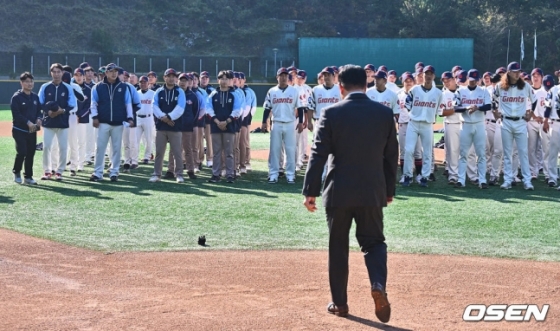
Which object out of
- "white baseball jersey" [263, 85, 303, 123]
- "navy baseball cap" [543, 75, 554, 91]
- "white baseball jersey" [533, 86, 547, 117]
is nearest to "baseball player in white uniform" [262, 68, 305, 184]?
"white baseball jersey" [263, 85, 303, 123]

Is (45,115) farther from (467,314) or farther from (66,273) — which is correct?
(467,314)

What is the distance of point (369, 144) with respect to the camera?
5.87 meters

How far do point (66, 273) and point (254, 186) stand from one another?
691 cm

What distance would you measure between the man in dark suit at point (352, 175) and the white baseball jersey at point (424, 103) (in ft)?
26.3

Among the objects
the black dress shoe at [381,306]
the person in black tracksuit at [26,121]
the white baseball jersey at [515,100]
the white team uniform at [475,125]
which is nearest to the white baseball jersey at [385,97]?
the white team uniform at [475,125]

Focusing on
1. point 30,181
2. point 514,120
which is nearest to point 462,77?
point 514,120

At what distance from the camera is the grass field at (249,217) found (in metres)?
9.12

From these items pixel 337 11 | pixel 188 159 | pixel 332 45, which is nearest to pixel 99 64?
pixel 332 45

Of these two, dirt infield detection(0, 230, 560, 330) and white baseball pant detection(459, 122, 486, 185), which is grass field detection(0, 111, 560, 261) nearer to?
white baseball pant detection(459, 122, 486, 185)

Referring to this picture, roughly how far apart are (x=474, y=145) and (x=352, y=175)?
8.59 metres

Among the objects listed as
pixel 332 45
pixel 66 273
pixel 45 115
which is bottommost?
pixel 66 273

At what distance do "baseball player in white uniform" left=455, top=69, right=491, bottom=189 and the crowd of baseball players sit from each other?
0.06ft

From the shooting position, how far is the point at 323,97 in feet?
48.3

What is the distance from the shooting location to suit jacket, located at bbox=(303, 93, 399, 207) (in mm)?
5836
